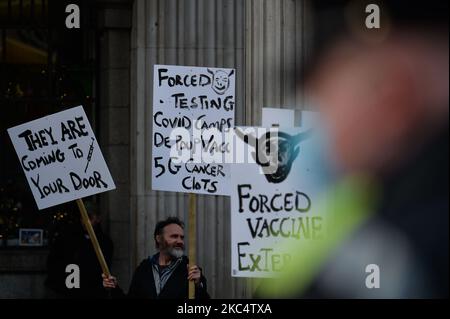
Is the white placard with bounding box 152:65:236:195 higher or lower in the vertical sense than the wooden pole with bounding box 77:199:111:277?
higher

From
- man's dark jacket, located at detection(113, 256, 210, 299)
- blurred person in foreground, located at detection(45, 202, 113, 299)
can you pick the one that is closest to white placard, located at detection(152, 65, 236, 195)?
man's dark jacket, located at detection(113, 256, 210, 299)

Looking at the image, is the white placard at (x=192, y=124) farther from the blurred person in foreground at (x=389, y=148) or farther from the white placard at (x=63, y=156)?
the blurred person in foreground at (x=389, y=148)

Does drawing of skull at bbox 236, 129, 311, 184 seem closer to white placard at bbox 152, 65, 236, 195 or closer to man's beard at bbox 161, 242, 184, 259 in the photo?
white placard at bbox 152, 65, 236, 195

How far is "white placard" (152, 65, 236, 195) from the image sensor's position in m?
9.73

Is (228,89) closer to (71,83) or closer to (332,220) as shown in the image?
(332,220)

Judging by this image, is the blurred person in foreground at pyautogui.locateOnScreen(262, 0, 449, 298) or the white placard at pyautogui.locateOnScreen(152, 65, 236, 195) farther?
the blurred person in foreground at pyautogui.locateOnScreen(262, 0, 449, 298)

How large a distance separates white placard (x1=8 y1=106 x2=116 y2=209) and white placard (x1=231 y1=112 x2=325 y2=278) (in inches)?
51.6

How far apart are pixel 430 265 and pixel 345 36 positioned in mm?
2478

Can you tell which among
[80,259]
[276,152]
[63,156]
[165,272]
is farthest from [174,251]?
[80,259]

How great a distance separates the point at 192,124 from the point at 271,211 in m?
1.02

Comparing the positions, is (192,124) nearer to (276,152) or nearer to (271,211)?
(276,152)

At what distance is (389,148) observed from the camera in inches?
492

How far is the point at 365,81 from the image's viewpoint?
12.6 meters
